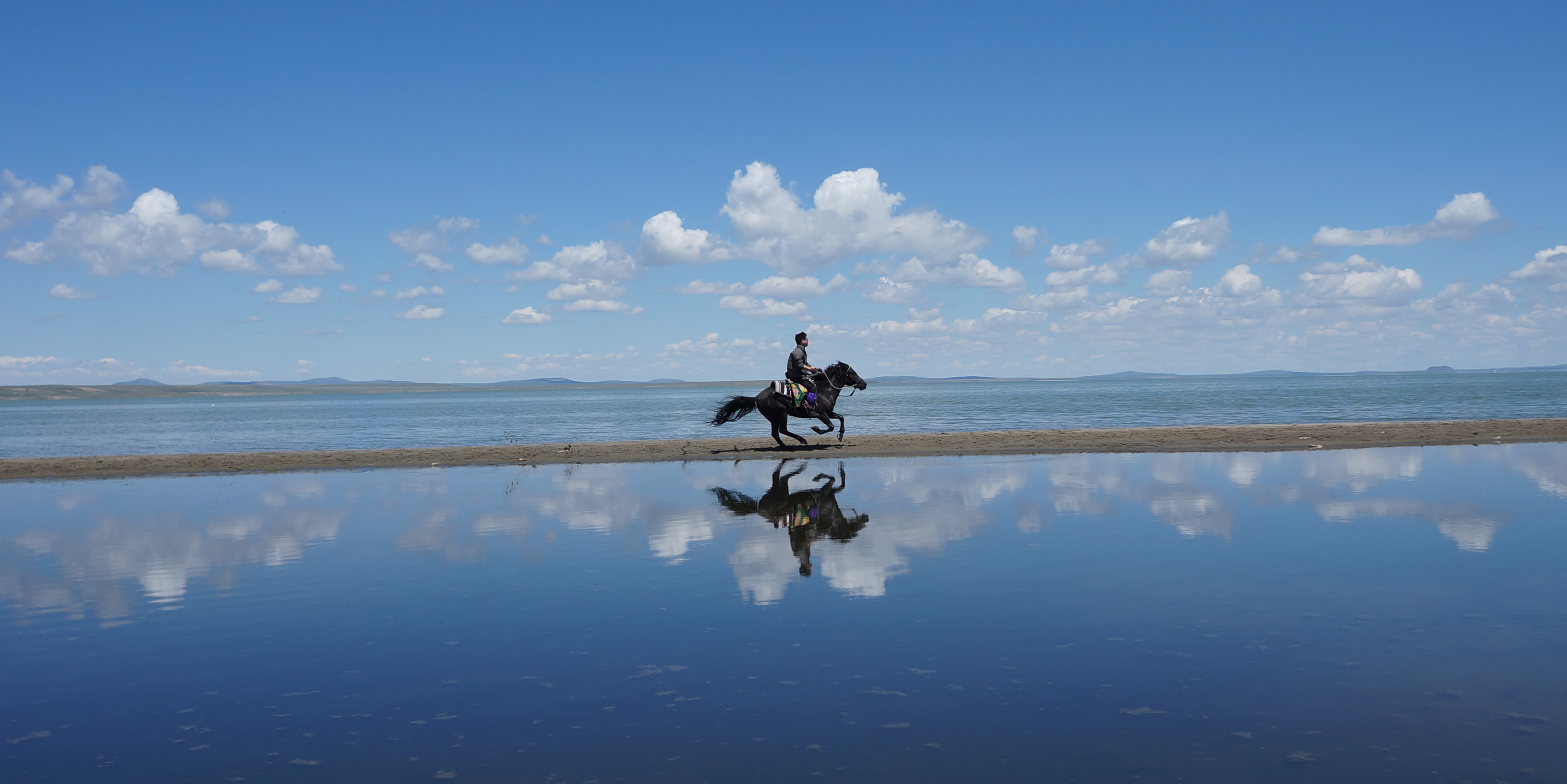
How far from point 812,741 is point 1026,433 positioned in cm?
2398

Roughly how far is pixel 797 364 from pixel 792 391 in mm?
885

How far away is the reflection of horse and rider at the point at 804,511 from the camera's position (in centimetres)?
1109

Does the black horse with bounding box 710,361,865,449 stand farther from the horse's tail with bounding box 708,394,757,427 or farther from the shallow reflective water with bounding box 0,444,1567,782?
the shallow reflective water with bounding box 0,444,1567,782

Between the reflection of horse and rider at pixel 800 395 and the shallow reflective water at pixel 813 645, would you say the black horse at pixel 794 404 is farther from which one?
the shallow reflective water at pixel 813 645

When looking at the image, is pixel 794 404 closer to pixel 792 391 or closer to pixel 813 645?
pixel 792 391

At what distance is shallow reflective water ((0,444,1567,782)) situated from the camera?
4824mm

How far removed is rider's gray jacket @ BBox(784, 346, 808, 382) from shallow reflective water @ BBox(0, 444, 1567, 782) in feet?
38.9

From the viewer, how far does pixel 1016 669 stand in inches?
236

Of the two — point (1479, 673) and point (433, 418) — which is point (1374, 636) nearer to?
point (1479, 673)

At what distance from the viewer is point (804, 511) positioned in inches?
535

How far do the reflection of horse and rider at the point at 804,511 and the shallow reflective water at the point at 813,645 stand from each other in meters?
0.11

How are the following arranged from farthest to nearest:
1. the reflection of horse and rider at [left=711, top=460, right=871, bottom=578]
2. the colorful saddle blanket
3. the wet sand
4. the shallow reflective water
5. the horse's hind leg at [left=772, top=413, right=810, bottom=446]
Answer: the horse's hind leg at [left=772, top=413, right=810, bottom=446] < the colorful saddle blanket < the wet sand < the reflection of horse and rider at [left=711, top=460, right=871, bottom=578] < the shallow reflective water

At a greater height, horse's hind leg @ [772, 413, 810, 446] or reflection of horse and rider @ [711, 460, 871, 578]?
horse's hind leg @ [772, 413, 810, 446]

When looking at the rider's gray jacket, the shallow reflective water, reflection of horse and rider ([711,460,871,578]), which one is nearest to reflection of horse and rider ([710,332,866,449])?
the rider's gray jacket
